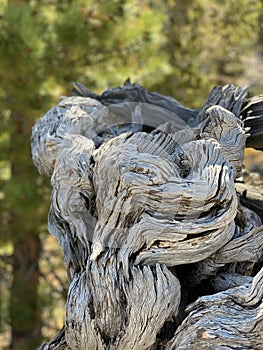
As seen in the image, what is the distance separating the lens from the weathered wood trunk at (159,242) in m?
1.18

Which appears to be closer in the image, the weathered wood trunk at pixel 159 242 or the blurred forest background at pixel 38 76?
the weathered wood trunk at pixel 159 242

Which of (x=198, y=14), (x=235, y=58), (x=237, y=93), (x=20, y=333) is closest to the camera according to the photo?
(x=237, y=93)

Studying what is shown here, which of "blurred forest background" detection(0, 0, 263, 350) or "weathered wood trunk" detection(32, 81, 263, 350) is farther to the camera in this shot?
"blurred forest background" detection(0, 0, 263, 350)

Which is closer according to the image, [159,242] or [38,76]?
[159,242]

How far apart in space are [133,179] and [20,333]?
2.27 meters

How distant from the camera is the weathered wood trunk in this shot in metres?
1.18

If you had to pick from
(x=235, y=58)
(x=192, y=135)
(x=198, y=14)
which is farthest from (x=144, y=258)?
(x=235, y=58)

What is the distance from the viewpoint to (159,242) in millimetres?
1272

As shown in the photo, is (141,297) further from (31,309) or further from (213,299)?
(31,309)

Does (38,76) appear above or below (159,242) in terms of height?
above

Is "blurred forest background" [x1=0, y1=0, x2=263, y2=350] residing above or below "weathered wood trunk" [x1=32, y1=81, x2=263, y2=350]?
above

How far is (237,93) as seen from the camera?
1729 mm

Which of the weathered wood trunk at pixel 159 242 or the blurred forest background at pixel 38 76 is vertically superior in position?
the blurred forest background at pixel 38 76

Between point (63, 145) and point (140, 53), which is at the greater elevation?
point (140, 53)
